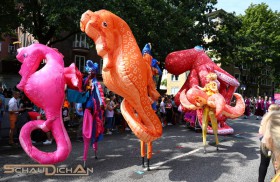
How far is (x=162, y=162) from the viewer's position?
5.88 metres

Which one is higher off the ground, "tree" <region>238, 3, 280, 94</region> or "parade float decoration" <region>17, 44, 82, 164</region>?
"tree" <region>238, 3, 280, 94</region>

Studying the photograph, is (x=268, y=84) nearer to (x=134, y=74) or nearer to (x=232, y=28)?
(x=232, y=28)

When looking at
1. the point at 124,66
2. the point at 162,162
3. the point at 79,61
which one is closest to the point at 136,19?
the point at 162,162

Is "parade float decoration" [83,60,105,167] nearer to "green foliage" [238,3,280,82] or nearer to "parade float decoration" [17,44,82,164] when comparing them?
"parade float decoration" [17,44,82,164]

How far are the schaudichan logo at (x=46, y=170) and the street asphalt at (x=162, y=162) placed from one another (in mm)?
65

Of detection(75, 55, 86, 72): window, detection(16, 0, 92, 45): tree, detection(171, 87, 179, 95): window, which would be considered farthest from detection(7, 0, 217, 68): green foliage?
detection(171, 87, 179, 95): window

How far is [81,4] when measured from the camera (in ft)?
34.3

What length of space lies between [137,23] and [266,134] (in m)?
10.0

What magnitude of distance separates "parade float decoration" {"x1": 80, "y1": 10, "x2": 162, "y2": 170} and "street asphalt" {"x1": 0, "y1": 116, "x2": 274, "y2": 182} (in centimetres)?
110

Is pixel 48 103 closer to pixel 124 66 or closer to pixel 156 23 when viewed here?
pixel 124 66

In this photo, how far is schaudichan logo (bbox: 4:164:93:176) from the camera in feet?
16.4

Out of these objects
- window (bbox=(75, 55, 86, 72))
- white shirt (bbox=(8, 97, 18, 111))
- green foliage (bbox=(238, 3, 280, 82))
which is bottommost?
white shirt (bbox=(8, 97, 18, 111))

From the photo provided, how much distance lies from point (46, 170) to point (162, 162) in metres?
2.42

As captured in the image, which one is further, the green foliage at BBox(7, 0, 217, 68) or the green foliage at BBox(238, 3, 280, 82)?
the green foliage at BBox(238, 3, 280, 82)
